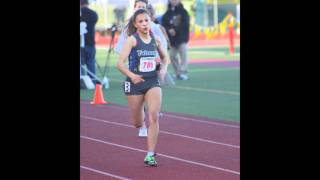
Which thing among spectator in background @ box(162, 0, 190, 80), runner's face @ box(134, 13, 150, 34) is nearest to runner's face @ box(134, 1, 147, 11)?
runner's face @ box(134, 13, 150, 34)

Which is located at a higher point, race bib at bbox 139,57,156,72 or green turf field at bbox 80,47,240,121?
race bib at bbox 139,57,156,72

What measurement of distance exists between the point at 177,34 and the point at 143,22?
14031 millimetres

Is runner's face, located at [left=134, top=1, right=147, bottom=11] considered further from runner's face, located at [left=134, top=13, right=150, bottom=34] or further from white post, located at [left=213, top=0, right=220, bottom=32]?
white post, located at [left=213, top=0, right=220, bottom=32]

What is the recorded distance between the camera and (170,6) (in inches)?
1024

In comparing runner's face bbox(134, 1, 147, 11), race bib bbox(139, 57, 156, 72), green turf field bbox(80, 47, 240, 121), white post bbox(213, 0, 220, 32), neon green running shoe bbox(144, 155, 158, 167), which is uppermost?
white post bbox(213, 0, 220, 32)

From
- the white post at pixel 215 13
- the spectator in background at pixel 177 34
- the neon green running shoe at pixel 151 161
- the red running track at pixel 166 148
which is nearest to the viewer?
the red running track at pixel 166 148

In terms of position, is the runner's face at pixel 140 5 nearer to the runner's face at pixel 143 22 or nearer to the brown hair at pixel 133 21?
the brown hair at pixel 133 21

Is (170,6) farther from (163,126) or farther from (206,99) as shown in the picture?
(163,126)

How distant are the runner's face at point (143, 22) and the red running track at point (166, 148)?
1673 millimetres

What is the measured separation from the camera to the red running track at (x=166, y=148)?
11.4m

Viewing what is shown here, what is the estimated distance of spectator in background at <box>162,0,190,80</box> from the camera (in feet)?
84.7

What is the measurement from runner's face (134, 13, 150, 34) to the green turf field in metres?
5.17

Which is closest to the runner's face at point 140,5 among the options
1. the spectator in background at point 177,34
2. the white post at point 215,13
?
the spectator in background at point 177,34
